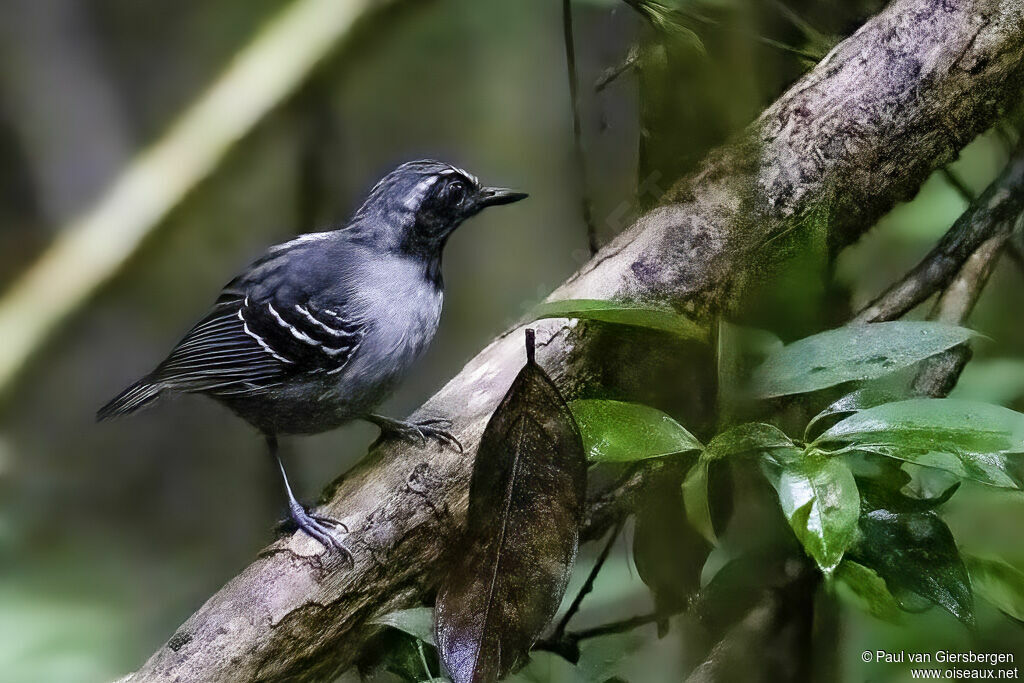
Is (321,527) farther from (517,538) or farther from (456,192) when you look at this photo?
(456,192)

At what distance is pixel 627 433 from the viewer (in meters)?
0.70

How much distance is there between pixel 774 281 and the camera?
79cm

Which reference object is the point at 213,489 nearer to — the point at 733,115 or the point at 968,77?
the point at 733,115

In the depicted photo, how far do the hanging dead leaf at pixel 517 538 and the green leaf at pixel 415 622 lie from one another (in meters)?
0.02

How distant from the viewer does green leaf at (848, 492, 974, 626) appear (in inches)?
26.8

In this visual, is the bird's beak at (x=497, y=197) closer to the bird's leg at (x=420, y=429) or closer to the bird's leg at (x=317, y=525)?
the bird's leg at (x=420, y=429)

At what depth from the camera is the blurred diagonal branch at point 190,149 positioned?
898mm

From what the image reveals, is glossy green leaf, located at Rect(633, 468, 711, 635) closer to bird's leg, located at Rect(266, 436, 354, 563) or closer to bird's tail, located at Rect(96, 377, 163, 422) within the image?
bird's leg, located at Rect(266, 436, 354, 563)

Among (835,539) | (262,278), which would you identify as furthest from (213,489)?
(835,539)

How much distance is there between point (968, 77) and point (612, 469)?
562 mm

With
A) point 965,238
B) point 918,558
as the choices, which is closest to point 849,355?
point 918,558

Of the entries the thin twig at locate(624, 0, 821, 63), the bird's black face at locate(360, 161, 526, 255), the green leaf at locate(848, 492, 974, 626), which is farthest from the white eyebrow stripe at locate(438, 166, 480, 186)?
the green leaf at locate(848, 492, 974, 626)

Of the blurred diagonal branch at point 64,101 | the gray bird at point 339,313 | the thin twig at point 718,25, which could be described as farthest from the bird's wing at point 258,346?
the thin twig at point 718,25

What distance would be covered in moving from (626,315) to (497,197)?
0.18 metres
